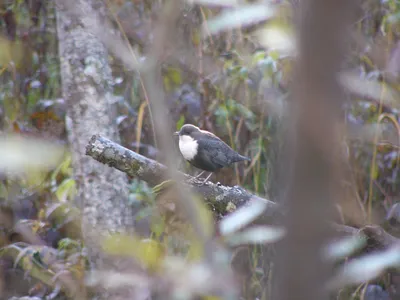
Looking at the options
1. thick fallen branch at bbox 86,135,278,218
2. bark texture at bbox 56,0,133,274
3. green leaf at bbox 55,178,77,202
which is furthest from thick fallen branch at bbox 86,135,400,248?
green leaf at bbox 55,178,77,202

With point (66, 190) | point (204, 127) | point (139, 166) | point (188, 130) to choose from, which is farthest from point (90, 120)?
point (139, 166)

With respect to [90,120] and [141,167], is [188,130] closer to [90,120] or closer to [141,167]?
A: [90,120]

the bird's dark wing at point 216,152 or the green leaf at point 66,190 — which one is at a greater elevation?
the bird's dark wing at point 216,152

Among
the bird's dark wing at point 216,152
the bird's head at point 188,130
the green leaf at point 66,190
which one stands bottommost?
the green leaf at point 66,190

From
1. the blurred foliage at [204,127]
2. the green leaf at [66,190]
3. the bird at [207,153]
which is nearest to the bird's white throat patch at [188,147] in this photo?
the bird at [207,153]

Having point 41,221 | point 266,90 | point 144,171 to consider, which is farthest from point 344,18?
point 41,221

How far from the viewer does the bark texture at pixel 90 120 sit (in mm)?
3689

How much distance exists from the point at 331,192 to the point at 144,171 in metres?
2.35

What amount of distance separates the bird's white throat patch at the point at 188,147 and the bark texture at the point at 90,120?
0.43m

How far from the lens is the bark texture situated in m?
3.69

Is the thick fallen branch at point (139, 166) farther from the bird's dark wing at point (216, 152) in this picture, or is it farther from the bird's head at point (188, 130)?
the bird's head at point (188, 130)

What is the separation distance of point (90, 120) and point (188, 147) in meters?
0.63

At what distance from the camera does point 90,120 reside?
373 centimetres

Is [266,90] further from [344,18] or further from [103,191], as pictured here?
[344,18]
